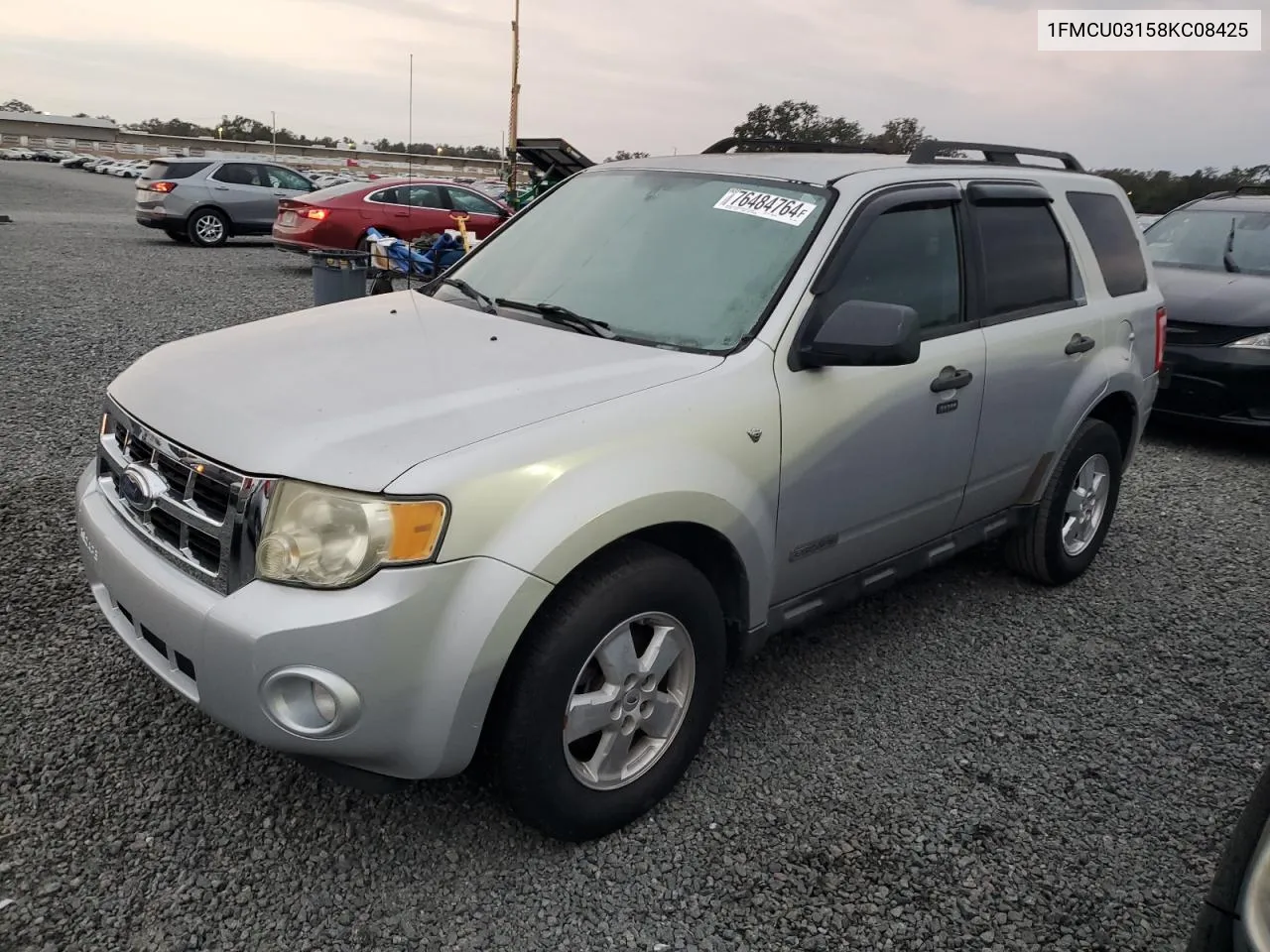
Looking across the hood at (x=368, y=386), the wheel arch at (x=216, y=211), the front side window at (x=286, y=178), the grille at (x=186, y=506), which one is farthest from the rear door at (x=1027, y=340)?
the front side window at (x=286, y=178)

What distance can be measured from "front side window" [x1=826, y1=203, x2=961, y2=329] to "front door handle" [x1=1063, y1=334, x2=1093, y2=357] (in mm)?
737

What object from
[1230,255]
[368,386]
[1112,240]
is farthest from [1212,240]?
[368,386]

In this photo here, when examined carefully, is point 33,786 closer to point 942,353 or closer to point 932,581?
point 942,353

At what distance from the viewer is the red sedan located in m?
13.5

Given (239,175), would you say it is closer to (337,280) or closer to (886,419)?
(337,280)

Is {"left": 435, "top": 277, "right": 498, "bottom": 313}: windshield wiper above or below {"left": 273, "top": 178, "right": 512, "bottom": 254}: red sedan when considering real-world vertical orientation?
above

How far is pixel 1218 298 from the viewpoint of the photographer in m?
6.98

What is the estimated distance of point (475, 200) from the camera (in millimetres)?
15375

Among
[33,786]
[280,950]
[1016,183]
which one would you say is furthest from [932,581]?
[33,786]

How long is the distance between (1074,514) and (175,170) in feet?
53.1

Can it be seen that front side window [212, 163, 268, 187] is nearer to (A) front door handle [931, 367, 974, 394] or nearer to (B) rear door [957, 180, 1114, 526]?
(B) rear door [957, 180, 1114, 526]

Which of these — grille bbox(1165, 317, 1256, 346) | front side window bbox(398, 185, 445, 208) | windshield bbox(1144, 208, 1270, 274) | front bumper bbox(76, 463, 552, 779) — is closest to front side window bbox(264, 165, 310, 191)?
front side window bbox(398, 185, 445, 208)

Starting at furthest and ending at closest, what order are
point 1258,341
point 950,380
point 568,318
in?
point 1258,341
point 950,380
point 568,318

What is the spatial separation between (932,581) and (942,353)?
4.83 feet
